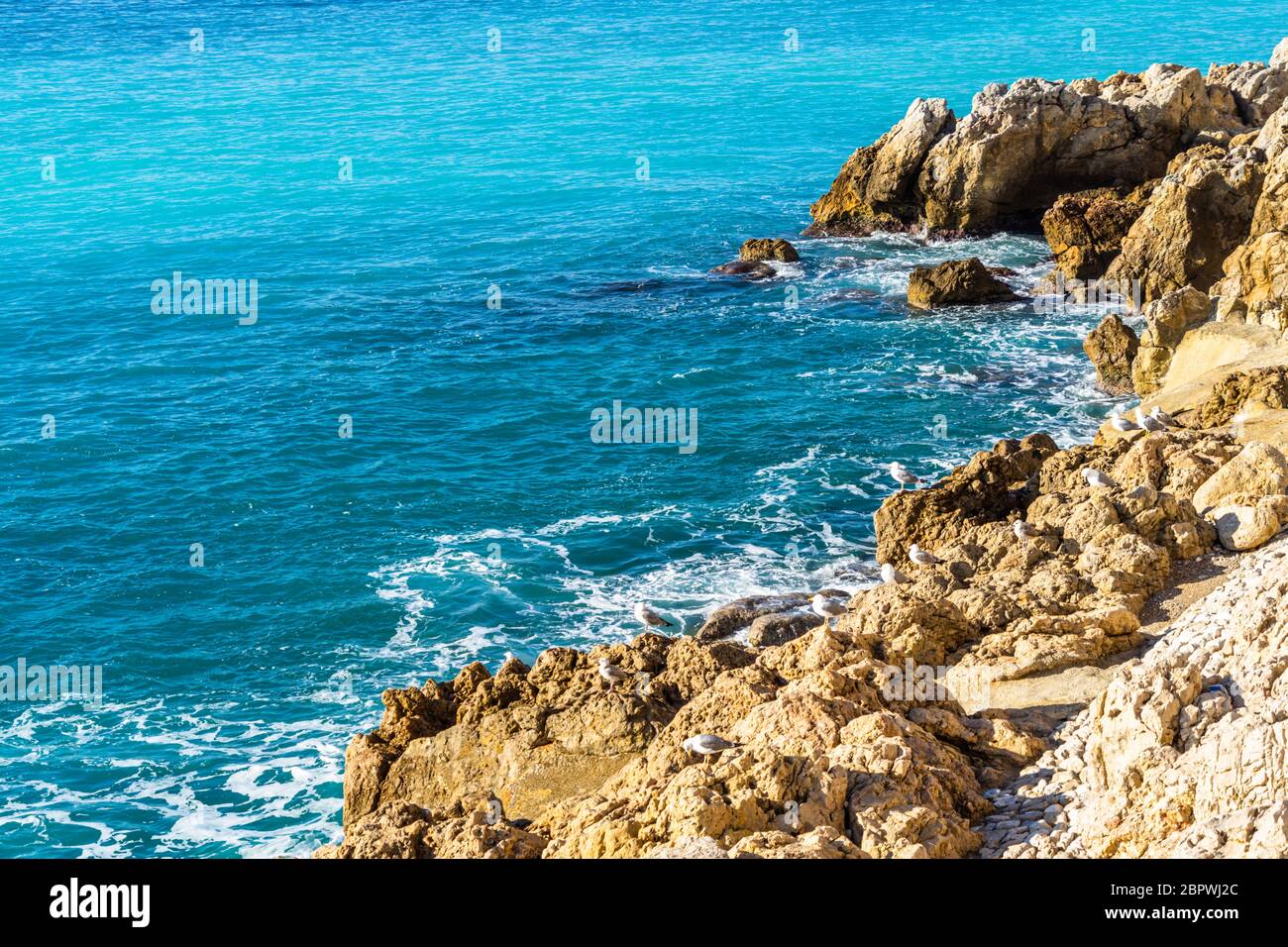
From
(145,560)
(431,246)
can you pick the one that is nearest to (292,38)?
(431,246)

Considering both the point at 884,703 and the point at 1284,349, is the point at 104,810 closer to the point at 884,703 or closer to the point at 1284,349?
the point at 884,703

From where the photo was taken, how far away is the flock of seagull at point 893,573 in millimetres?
18189

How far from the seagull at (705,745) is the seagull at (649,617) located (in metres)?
12.0

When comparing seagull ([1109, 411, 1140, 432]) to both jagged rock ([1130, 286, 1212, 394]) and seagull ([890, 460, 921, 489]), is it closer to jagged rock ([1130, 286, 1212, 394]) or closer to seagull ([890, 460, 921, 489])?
seagull ([890, 460, 921, 489])

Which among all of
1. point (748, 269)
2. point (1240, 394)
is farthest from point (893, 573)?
point (748, 269)

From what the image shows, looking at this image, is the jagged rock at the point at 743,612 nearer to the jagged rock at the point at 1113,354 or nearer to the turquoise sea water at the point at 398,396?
the turquoise sea water at the point at 398,396

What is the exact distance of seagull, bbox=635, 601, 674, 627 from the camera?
3039 cm

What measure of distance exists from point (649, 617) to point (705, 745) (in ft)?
40.8

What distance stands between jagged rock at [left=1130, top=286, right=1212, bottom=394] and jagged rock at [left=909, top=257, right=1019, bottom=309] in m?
10.5

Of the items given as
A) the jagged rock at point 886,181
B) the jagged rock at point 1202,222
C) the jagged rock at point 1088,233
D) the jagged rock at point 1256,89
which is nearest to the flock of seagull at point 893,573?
the jagged rock at point 1202,222

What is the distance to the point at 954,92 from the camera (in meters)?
84.2

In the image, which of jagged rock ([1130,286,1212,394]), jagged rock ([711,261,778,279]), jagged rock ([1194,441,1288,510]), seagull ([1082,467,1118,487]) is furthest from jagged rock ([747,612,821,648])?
jagged rock ([711,261,778,279])

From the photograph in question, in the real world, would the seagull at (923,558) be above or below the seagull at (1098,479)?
below
